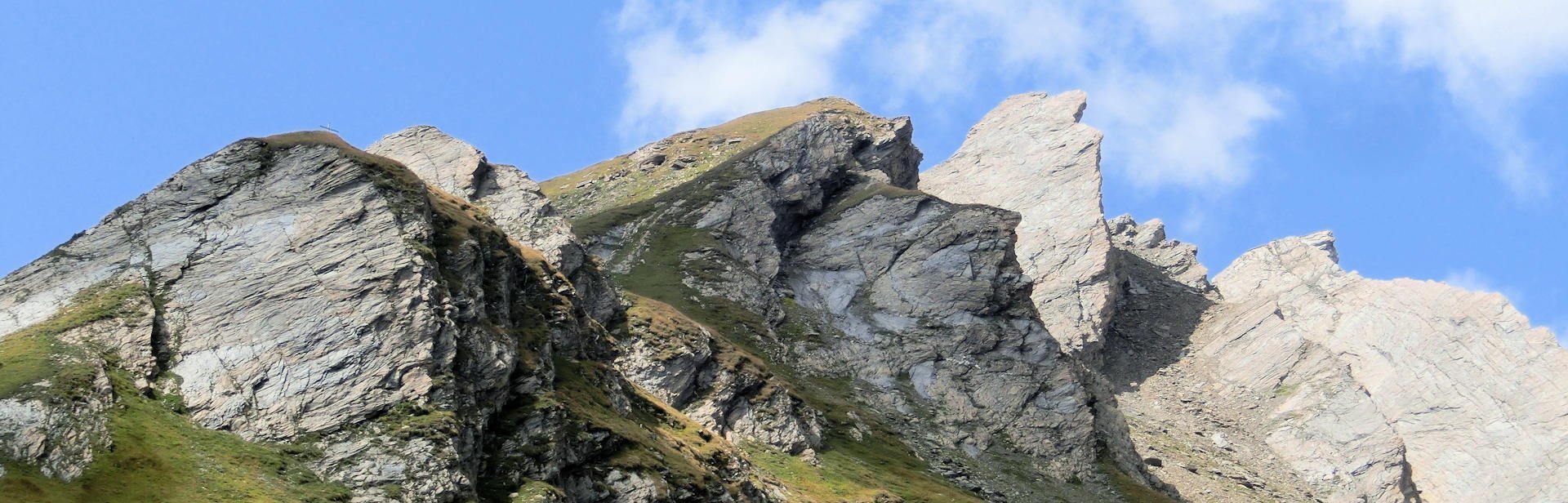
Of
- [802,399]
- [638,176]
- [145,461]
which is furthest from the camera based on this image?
[638,176]

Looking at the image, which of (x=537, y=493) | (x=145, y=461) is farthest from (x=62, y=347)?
(x=537, y=493)

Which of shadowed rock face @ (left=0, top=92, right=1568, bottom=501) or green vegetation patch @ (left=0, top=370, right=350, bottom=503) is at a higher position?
shadowed rock face @ (left=0, top=92, right=1568, bottom=501)

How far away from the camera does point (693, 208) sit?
152500 mm

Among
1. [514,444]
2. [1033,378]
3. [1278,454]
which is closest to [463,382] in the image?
[514,444]

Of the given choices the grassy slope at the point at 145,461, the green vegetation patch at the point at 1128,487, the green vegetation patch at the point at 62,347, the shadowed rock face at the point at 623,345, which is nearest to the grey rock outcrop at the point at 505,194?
the shadowed rock face at the point at 623,345

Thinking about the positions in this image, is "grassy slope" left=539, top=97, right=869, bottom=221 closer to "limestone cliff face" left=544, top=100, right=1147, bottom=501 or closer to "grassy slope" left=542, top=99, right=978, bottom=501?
"grassy slope" left=542, top=99, right=978, bottom=501

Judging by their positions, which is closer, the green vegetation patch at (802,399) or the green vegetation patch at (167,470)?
the green vegetation patch at (167,470)

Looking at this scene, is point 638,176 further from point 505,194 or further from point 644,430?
point 644,430

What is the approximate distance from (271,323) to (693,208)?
3308 inches

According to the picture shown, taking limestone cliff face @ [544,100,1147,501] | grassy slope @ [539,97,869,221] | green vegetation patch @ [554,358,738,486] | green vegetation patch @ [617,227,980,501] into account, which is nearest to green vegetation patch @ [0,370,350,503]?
green vegetation patch @ [554,358,738,486]

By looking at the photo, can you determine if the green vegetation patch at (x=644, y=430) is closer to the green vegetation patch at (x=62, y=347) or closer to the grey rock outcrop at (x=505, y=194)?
the grey rock outcrop at (x=505, y=194)

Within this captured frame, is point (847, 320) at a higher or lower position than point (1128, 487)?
higher

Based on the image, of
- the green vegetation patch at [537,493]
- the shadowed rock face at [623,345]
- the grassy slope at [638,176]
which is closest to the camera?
the green vegetation patch at [537,493]

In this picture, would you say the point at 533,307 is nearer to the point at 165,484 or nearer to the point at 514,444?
the point at 514,444
